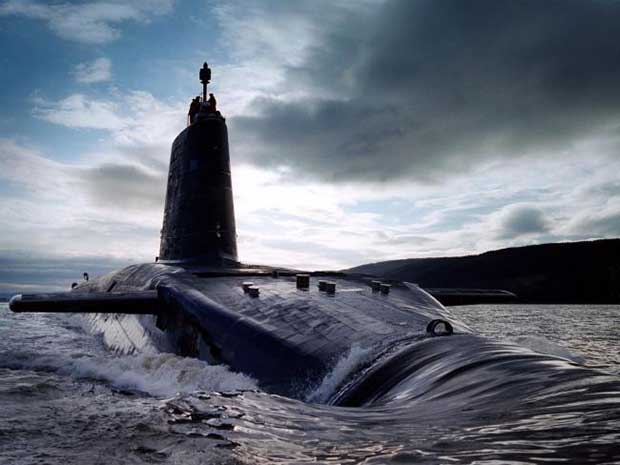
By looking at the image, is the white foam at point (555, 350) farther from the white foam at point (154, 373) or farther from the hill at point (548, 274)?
the hill at point (548, 274)

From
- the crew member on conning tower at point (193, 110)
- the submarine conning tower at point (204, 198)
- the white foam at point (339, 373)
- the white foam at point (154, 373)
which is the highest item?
the crew member on conning tower at point (193, 110)

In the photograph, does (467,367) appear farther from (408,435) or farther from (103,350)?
(103,350)

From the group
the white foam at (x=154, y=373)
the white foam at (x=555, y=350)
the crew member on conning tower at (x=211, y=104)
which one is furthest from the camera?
the crew member on conning tower at (x=211, y=104)

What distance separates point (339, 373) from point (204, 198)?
1129 cm

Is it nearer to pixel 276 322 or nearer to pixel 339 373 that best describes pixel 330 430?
pixel 339 373

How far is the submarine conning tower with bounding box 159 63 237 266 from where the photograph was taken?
1619 centimetres

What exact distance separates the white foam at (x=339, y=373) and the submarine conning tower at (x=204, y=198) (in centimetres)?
1051

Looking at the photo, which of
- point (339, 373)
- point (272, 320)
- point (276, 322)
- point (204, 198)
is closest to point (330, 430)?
point (339, 373)

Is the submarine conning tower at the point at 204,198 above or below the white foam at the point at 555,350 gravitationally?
above

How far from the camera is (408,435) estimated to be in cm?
280

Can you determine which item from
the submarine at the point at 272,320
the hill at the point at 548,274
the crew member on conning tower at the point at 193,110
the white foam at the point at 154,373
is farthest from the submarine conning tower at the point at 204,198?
the hill at the point at 548,274

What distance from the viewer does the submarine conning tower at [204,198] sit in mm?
16188

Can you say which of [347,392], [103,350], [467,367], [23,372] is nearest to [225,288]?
[23,372]

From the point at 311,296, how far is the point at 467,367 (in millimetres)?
5309
